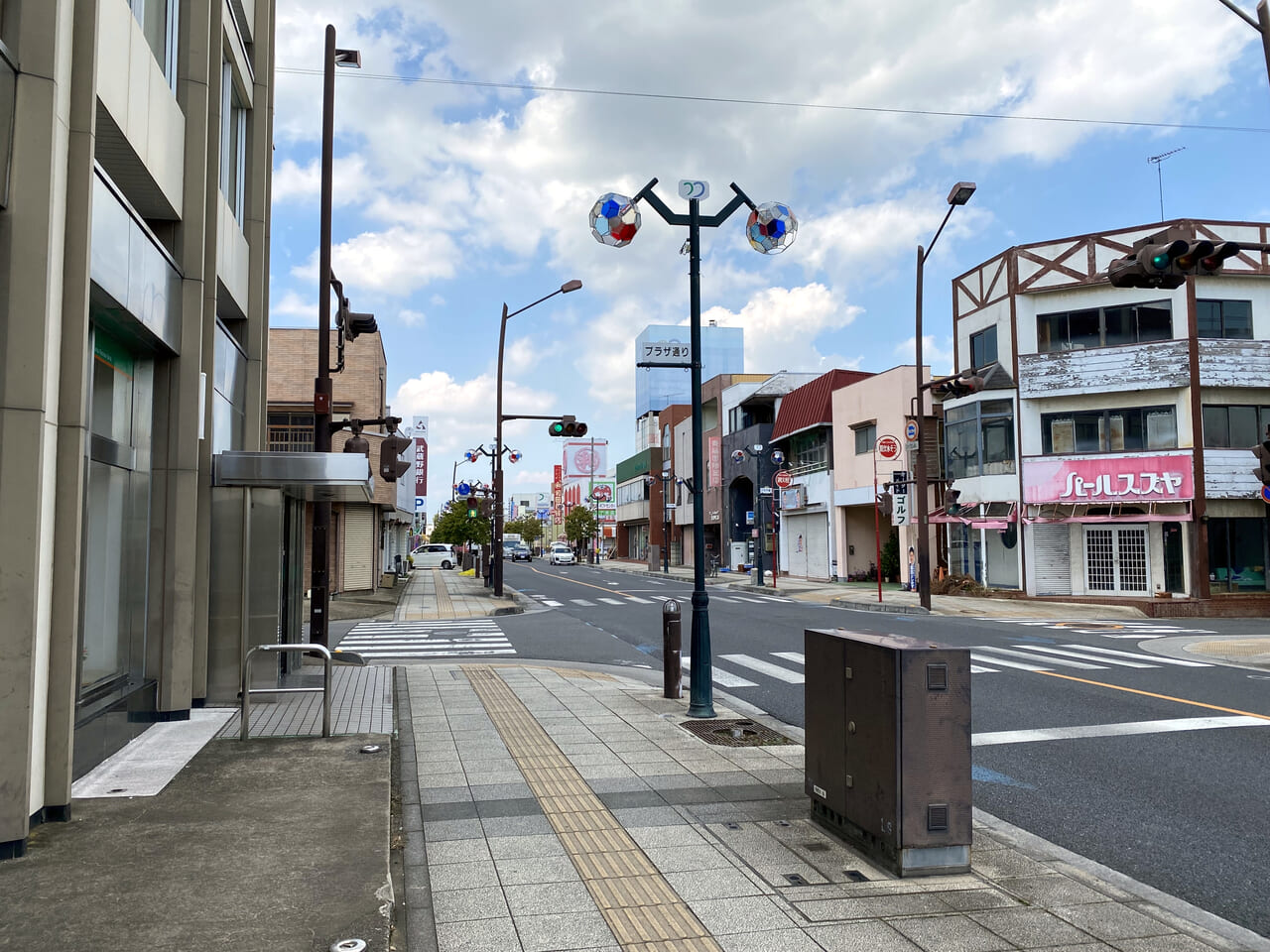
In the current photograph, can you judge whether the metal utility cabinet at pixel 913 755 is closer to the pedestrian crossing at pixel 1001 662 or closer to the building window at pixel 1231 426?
the pedestrian crossing at pixel 1001 662

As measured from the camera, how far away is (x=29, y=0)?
557 cm

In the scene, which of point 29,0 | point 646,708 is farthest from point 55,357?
point 646,708

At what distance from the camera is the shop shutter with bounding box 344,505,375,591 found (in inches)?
1357

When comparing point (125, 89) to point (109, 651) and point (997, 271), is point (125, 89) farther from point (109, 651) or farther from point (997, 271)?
point (997, 271)

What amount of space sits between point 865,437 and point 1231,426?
48.6 feet

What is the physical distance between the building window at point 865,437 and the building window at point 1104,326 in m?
9.87

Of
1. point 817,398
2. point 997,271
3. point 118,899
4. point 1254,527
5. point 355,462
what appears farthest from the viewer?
point 817,398

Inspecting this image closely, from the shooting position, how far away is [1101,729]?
9867 millimetres

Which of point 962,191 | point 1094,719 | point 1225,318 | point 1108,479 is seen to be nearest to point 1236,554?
point 1108,479

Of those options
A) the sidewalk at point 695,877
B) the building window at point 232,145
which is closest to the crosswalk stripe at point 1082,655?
the sidewalk at point 695,877

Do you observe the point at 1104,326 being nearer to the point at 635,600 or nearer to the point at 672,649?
the point at 635,600

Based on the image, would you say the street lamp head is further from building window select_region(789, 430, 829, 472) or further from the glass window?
building window select_region(789, 430, 829, 472)

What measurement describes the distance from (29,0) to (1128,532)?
3054cm

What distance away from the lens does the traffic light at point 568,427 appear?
2770cm
